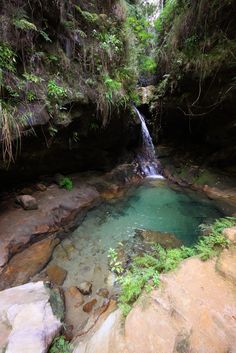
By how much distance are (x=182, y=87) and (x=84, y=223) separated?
498cm

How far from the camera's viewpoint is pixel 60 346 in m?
1.95

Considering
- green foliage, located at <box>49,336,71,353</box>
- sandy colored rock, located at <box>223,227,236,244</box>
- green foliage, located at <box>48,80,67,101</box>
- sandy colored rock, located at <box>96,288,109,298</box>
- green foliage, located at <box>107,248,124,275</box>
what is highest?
green foliage, located at <box>48,80,67,101</box>

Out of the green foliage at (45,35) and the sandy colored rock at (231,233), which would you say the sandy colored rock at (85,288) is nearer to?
the sandy colored rock at (231,233)

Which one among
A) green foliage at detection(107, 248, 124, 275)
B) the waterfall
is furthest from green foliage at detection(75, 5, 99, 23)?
green foliage at detection(107, 248, 124, 275)

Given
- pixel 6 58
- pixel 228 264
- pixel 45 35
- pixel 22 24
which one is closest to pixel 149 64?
pixel 45 35

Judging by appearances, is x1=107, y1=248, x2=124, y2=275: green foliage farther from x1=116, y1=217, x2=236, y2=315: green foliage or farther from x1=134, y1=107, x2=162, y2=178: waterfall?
x1=134, y1=107, x2=162, y2=178: waterfall

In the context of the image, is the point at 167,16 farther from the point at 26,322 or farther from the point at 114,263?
the point at 26,322

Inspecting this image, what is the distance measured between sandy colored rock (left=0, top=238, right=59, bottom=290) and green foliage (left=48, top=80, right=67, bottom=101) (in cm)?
269

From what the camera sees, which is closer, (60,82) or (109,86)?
(60,82)

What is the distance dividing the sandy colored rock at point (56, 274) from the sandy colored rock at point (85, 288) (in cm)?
32

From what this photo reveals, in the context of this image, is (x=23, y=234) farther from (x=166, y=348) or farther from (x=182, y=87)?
(x=182, y=87)

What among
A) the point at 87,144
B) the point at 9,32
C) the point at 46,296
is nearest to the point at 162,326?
the point at 46,296

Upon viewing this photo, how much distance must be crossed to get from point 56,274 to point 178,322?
2008mm

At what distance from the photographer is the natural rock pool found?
3.19 meters
